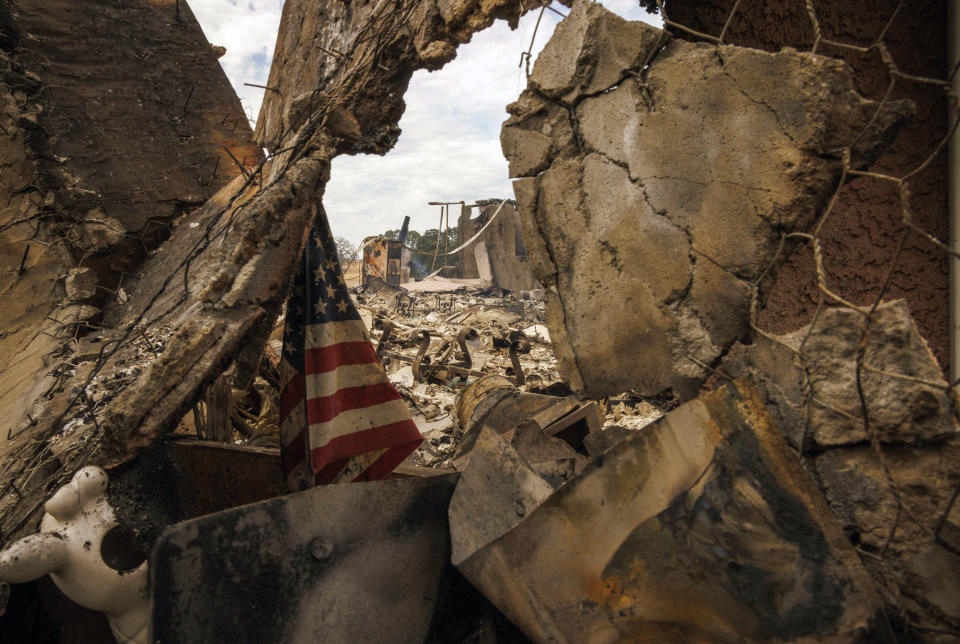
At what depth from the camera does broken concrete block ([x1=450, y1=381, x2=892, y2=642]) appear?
3.79 ft

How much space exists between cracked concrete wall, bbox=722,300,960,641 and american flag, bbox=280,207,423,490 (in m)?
1.90

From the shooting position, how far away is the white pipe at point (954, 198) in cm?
169

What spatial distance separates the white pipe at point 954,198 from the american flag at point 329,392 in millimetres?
2397

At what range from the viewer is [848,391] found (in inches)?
50.5

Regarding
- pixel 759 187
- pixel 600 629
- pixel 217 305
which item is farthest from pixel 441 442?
pixel 759 187

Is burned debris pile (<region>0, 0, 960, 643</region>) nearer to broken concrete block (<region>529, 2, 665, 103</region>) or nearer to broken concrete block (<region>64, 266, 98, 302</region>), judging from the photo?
broken concrete block (<region>529, 2, 665, 103</region>)

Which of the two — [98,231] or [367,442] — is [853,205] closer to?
[367,442]

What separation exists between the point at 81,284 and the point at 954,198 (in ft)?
15.4

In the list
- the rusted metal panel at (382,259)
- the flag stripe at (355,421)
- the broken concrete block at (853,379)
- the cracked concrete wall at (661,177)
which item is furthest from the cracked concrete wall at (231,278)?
the rusted metal panel at (382,259)

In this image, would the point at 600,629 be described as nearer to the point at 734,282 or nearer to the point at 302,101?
the point at 734,282

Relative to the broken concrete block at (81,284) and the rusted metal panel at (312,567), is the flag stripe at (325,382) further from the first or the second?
the broken concrete block at (81,284)

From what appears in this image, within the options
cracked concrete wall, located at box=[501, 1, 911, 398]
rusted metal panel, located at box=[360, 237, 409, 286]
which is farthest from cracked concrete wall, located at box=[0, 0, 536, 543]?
rusted metal panel, located at box=[360, 237, 409, 286]

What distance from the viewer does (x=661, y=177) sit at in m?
1.56

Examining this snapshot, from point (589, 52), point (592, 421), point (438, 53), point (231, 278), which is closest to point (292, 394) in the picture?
point (231, 278)
